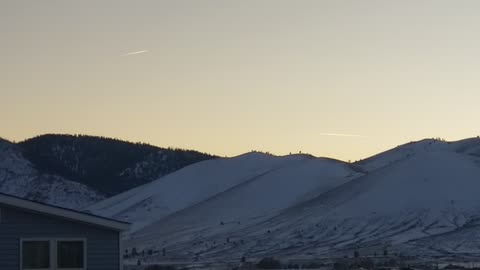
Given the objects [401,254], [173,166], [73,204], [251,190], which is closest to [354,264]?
[401,254]

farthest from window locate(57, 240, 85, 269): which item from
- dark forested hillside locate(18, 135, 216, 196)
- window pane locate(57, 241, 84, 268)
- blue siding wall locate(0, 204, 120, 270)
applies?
dark forested hillside locate(18, 135, 216, 196)

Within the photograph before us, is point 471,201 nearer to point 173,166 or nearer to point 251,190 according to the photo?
point 251,190

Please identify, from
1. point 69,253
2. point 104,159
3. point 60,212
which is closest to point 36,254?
point 69,253

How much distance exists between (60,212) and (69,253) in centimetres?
92

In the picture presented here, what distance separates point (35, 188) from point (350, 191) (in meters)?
61.4

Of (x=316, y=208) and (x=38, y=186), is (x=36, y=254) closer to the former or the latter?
(x=316, y=208)

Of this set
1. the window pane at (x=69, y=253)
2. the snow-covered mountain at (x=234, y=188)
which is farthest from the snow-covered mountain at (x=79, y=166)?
the window pane at (x=69, y=253)

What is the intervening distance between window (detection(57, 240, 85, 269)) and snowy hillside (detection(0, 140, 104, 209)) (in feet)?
386

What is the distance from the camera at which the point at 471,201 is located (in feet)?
283

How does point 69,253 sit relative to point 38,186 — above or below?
below

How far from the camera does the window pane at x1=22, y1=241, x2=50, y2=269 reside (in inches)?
944

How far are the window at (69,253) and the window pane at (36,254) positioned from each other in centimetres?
24

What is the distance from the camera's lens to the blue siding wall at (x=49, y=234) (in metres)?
23.8

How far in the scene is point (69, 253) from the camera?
2417cm
